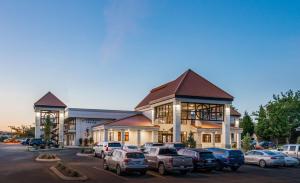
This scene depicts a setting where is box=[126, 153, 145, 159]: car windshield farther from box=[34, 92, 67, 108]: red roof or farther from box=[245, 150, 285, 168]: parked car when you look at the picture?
box=[34, 92, 67, 108]: red roof

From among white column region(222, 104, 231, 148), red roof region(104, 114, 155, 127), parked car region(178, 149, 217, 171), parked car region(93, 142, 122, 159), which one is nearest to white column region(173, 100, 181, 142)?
white column region(222, 104, 231, 148)

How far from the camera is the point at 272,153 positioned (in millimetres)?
31828

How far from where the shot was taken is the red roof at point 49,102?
76125mm

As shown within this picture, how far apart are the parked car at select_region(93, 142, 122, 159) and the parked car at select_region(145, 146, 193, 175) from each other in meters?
12.0

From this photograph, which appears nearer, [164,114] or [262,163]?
[262,163]

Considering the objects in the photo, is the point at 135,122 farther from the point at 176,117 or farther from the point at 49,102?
the point at 49,102

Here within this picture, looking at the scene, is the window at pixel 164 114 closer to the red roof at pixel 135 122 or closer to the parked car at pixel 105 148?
the red roof at pixel 135 122

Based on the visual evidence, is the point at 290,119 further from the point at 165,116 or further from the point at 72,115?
the point at 72,115

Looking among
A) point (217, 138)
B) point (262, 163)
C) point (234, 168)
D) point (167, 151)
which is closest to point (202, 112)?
point (217, 138)

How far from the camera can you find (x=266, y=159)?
31484mm

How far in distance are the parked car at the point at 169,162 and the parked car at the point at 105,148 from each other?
1197 centimetres

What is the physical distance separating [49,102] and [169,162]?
189 ft

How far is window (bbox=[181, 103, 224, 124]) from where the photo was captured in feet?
184

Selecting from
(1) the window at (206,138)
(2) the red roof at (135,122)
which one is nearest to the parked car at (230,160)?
(2) the red roof at (135,122)
